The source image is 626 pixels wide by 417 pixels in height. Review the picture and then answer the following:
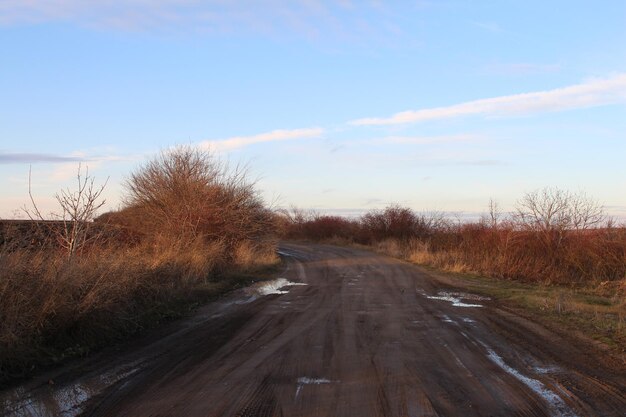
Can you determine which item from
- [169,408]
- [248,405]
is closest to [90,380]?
[169,408]

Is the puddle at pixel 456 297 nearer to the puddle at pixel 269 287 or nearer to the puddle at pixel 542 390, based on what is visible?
the puddle at pixel 269 287

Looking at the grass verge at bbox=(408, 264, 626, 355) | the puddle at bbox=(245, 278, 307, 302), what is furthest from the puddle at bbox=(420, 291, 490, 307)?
the puddle at bbox=(245, 278, 307, 302)

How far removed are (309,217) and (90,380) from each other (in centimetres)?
6508

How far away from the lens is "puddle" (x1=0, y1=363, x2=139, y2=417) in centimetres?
588

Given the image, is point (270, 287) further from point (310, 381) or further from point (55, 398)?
point (55, 398)

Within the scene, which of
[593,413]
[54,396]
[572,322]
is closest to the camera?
[593,413]

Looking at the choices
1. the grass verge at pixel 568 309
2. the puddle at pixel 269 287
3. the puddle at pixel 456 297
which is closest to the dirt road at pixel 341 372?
the grass verge at pixel 568 309

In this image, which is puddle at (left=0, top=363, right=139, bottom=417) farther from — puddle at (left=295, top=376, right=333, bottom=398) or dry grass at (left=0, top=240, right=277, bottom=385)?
puddle at (left=295, top=376, right=333, bottom=398)

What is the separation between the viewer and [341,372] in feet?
24.6

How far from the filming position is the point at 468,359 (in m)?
8.34

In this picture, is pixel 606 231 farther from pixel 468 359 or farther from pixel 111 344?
pixel 111 344

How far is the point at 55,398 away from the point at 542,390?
593cm

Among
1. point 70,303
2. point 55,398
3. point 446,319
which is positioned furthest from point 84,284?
point 446,319

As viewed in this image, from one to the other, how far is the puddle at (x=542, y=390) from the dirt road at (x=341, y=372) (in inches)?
0.9
